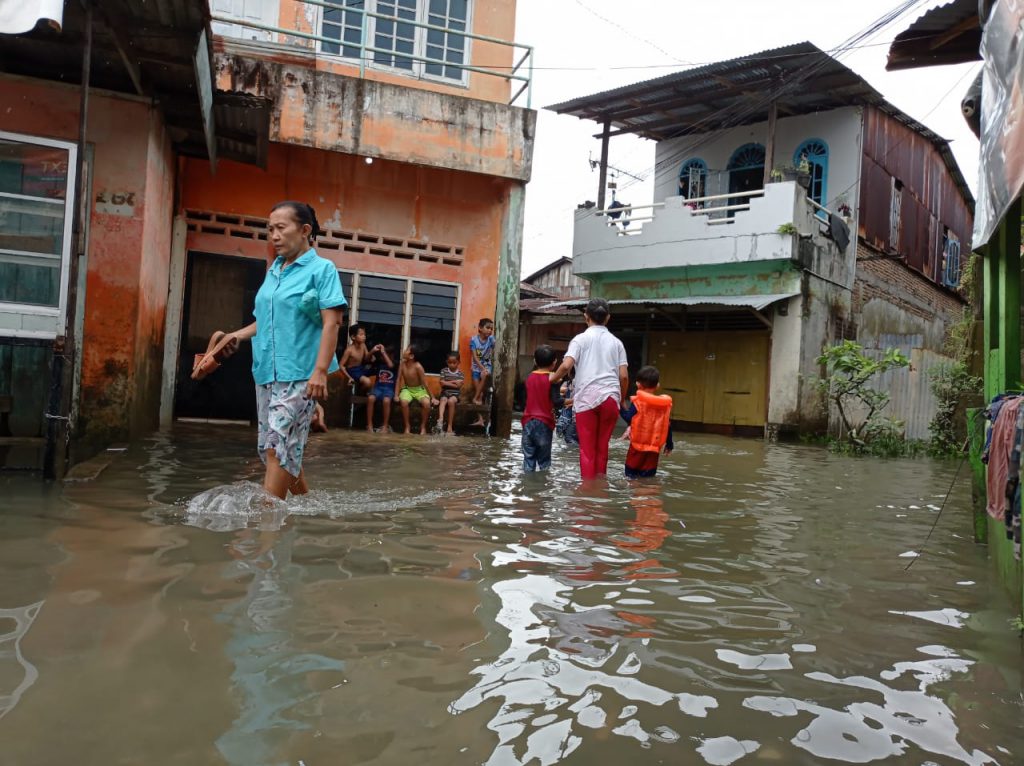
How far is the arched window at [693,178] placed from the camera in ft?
63.1

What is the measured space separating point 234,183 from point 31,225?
4.61 m

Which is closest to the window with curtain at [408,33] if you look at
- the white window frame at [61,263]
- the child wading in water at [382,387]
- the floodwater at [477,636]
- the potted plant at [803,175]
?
the child wading in water at [382,387]

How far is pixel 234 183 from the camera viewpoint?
10.7 m

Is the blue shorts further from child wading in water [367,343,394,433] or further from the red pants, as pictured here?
the red pants

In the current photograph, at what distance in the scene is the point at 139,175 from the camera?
7.33 meters

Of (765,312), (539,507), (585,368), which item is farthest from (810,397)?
(539,507)

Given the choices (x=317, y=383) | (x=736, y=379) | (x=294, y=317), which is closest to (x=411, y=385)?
(x=294, y=317)

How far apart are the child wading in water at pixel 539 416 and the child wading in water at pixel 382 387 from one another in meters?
4.10

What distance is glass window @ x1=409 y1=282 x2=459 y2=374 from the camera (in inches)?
461

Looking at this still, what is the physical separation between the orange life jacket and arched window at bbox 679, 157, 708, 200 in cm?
1346

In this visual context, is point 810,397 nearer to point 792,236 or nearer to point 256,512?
point 792,236

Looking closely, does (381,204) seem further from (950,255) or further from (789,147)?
(950,255)

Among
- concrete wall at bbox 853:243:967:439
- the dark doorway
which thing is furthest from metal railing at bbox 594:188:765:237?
the dark doorway

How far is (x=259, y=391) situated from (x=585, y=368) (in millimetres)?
2965
